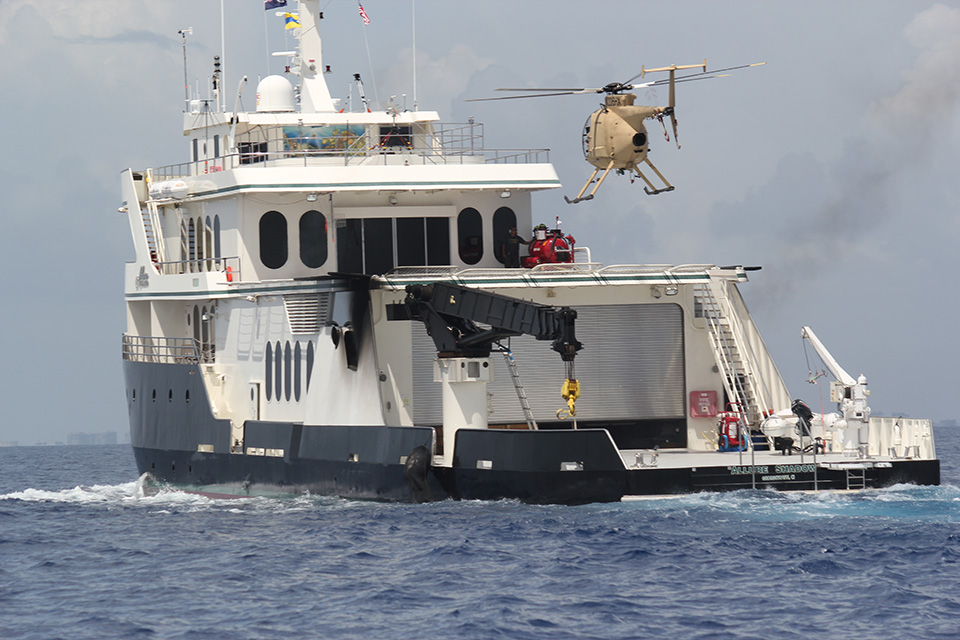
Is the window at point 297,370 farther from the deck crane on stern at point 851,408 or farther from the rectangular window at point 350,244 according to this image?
the deck crane on stern at point 851,408

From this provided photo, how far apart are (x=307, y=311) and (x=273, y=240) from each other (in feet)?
8.99

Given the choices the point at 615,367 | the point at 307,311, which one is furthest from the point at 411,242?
the point at 615,367

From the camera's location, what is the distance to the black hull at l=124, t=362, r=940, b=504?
82.7 feet

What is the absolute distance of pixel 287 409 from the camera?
30344 millimetres

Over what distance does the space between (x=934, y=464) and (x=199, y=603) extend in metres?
12.8

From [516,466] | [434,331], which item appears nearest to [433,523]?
[516,466]

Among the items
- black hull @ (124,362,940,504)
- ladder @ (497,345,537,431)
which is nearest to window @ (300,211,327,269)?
black hull @ (124,362,940,504)

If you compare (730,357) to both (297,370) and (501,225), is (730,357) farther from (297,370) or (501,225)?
(297,370)

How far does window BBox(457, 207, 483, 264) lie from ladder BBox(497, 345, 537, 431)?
3.58 meters

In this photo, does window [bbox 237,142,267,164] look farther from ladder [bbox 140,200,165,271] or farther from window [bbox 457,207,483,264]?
window [bbox 457,207,483,264]

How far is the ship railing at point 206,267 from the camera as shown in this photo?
31484 millimetres

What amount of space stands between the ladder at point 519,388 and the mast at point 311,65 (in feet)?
31.8

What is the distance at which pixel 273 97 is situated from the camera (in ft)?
115

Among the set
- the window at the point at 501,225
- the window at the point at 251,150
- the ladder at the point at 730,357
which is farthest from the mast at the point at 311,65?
the ladder at the point at 730,357
